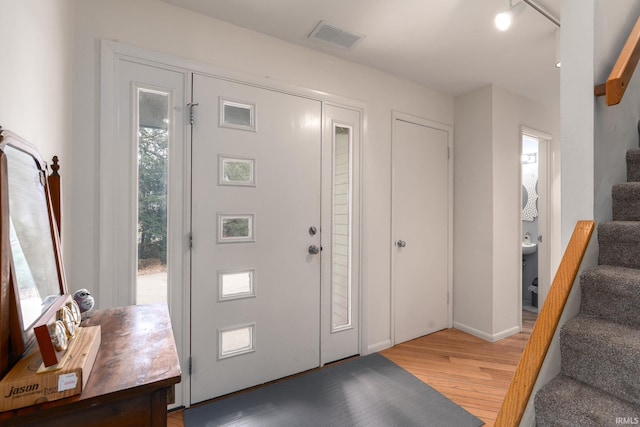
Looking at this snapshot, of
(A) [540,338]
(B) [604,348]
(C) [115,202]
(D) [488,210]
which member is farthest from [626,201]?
(C) [115,202]

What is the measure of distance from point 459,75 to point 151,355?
10.1 feet

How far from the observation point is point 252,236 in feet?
6.81

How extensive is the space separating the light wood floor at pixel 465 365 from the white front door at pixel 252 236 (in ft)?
1.66

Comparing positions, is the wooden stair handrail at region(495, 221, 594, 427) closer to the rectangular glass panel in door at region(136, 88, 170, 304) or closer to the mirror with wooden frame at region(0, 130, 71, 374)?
the mirror with wooden frame at region(0, 130, 71, 374)

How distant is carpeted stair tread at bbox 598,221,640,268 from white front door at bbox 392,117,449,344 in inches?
60.9

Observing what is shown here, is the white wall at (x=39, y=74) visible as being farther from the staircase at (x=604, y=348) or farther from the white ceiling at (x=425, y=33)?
the staircase at (x=604, y=348)

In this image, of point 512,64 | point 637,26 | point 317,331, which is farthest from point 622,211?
point 317,331

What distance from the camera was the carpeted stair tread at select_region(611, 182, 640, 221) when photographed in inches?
55.4

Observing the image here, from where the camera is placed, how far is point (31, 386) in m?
0.62

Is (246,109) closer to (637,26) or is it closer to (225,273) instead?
(225,273)

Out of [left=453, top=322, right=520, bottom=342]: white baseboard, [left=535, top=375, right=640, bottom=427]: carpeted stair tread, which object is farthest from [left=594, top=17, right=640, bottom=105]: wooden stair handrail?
[left=453, top=322, right=520, bottom=342]: white baseboard

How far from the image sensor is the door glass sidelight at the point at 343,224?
8.18 feet

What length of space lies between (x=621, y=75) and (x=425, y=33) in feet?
4.17

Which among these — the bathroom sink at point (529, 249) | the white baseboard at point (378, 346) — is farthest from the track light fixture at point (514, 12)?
the bathroom sink at point (529, 249)
